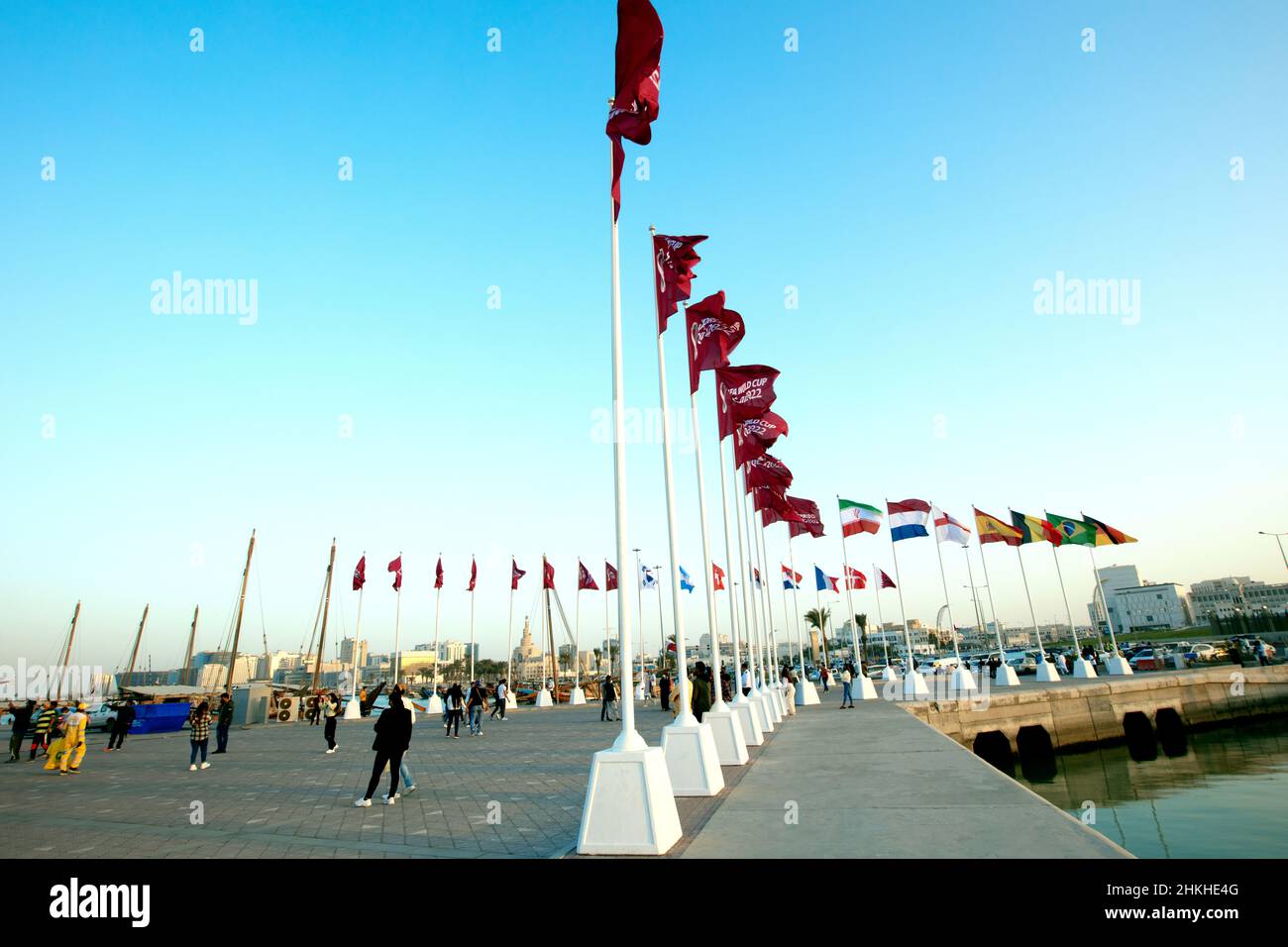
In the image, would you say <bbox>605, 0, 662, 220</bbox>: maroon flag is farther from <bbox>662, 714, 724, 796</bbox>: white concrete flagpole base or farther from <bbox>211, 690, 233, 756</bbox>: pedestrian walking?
<bbox>211, 690, 233, 756</bbox>: pedestrian walking

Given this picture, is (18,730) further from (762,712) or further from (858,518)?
(858,518)

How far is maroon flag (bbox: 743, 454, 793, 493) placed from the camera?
1809cm

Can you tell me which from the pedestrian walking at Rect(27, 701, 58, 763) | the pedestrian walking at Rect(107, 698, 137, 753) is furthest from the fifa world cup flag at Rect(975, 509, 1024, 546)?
the pedestrian walking at Rect(27, 701, 58, 763)

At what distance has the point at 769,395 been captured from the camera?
14.7 m

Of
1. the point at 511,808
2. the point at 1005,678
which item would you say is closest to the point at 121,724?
the point at 511,808

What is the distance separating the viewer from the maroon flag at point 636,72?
9.05 m

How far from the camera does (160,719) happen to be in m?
35.6

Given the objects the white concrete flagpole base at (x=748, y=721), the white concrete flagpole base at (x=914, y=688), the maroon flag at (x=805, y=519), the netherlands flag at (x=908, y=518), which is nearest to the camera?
the white concrete flagpole base at (x=748, y=721)

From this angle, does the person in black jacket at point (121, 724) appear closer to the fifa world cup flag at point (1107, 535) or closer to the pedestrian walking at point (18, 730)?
the pedestrian walking at point (18, 730)

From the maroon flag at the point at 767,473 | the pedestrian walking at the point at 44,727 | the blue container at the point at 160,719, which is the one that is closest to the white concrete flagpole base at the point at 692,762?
the maroon flag at the point at 767,473

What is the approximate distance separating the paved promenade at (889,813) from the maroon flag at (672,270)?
799 cm
